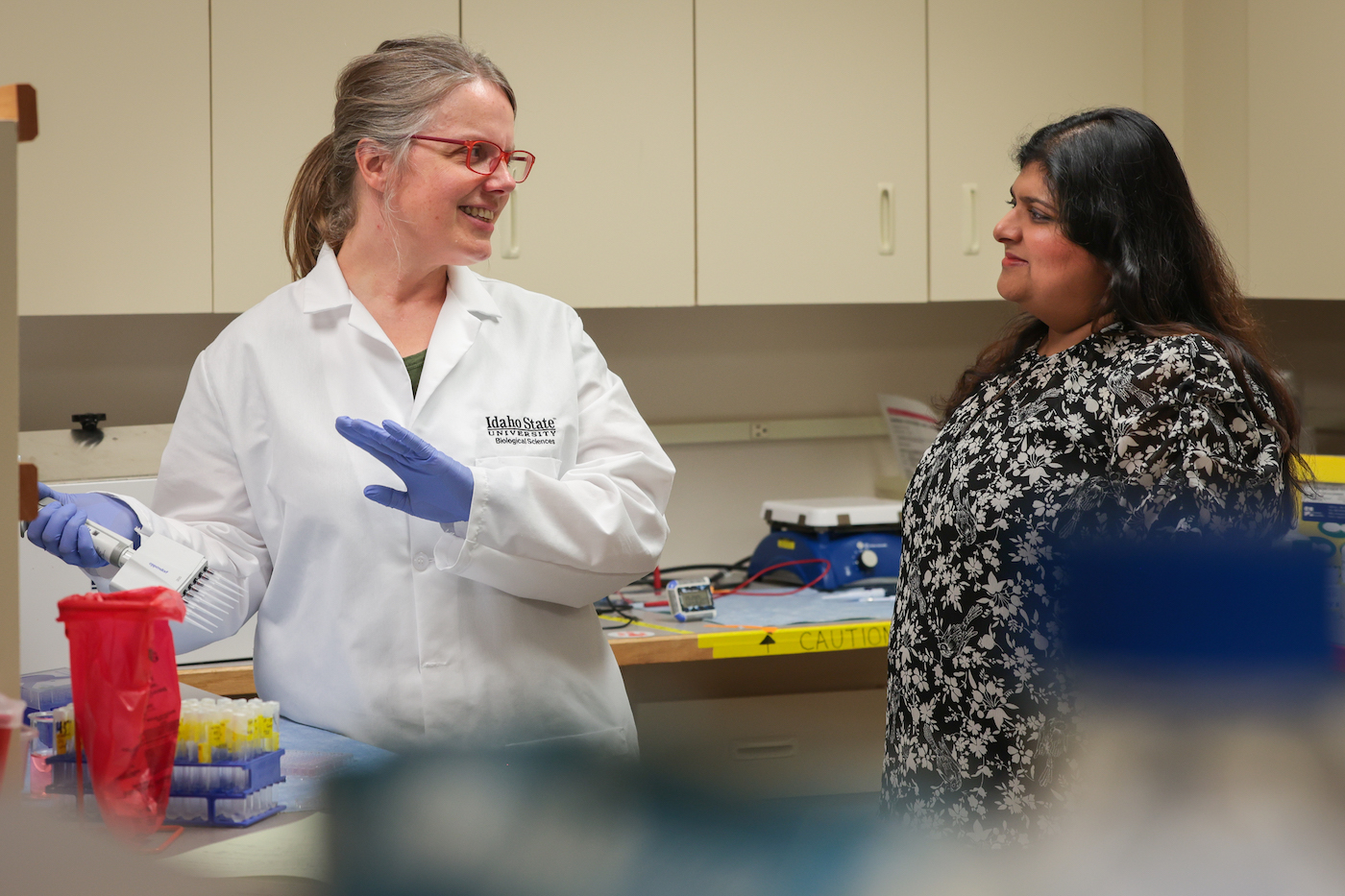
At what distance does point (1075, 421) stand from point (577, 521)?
57cm

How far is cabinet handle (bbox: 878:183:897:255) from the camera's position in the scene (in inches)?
112

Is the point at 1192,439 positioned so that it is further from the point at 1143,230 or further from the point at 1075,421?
the point at 1143,230

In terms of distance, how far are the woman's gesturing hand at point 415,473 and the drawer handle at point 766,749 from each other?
1.00 meters

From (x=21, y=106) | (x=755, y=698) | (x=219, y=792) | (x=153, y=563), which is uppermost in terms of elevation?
(x=21, y=106)

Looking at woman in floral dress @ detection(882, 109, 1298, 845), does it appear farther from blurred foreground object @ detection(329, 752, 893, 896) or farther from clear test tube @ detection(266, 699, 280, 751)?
blurred foreground object @ detection(329, 752, 893, 896)

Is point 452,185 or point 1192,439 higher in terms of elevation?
point 452,185

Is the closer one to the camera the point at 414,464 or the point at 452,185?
the point at 414,464

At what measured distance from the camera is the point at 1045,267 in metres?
1.55

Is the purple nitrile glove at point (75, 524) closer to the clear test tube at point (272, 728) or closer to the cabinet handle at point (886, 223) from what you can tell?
the clear test tube at point (272, 728)

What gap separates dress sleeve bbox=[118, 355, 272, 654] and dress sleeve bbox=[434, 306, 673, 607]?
0.25 metres

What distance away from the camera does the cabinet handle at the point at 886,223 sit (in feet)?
9.35

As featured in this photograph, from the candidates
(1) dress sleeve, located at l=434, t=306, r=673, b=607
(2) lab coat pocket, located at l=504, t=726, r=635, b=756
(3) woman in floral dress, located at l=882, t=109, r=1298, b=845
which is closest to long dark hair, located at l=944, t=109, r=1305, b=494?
(3) woman in floral dress, located at l=882, t=109, r=1298, b=845

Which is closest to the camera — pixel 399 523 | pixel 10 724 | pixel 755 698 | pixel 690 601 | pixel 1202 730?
pixel 1202 730

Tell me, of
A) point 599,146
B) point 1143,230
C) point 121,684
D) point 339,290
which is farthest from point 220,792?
point 599,146
